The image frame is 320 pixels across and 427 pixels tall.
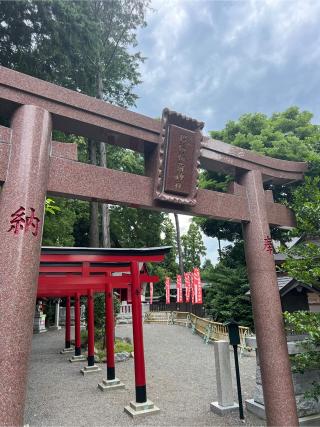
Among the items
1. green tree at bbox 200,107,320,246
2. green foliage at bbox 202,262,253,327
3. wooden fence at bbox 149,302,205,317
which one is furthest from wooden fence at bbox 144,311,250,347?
green tree at bbox 200,107,320,246

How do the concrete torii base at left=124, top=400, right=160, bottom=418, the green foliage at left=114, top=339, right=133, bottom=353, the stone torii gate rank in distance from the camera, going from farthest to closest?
the green foliage at left=114, top=339, right=133, bottom=353
the concrete torii base at left=124, top=400, right=160, bottom=418
the stone torii gate

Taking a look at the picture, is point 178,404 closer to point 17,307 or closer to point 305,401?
point 305,401

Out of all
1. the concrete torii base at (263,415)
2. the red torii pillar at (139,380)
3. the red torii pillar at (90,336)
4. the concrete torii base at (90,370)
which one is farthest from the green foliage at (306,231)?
the concrete torii base at (90,370)

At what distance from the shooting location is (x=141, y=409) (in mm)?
7258

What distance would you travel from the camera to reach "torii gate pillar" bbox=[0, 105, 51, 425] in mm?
3237

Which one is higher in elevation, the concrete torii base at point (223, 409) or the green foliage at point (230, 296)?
the green foliage at point (230, 296)

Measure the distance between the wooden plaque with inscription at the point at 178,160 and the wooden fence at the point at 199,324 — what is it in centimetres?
1169

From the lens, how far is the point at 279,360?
16.8ft

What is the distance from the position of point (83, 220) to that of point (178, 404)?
22000mm

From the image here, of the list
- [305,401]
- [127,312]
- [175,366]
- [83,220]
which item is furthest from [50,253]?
[127,312]

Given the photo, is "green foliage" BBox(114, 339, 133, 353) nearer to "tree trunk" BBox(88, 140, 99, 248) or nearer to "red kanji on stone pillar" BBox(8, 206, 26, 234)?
"tree trunk" BBox(88, 140, 99, 248)

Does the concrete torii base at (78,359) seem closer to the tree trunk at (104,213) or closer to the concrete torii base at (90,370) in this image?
the concrete torii base at (90,370)

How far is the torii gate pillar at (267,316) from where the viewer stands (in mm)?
4898

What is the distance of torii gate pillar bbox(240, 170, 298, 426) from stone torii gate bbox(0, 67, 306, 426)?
2 cm
